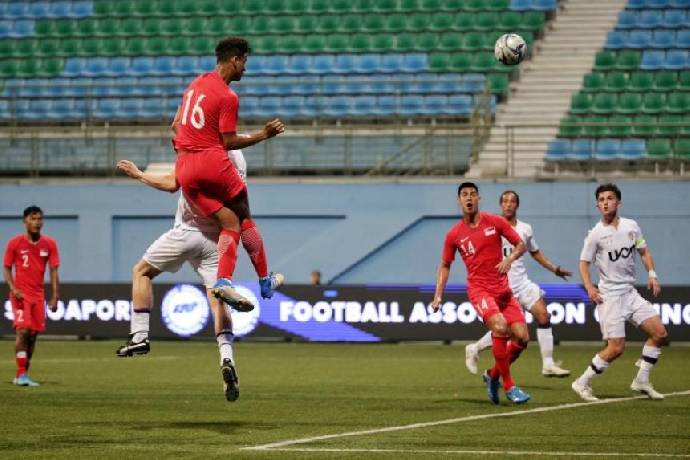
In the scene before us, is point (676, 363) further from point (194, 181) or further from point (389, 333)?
point (194, 181)

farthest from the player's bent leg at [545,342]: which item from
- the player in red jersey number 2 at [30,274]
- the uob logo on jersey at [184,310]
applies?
the uob logo on jersey at [184,310]

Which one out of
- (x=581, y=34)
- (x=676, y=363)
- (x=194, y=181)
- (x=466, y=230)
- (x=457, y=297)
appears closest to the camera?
(x=194, y=181)

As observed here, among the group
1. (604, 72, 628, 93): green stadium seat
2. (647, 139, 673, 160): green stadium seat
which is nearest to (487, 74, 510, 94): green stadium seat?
(604, 72, 628, 93): green stadium seat

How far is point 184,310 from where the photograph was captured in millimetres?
24375

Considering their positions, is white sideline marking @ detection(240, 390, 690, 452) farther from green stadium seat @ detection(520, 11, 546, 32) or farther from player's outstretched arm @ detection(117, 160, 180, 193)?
green stadium seat @ detection(520, 11, 546, 32)

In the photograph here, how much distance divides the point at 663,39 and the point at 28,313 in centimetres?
1810

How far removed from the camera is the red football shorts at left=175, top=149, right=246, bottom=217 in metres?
9.69

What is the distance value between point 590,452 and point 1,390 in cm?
769

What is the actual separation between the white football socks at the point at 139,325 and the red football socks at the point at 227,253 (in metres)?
0.70

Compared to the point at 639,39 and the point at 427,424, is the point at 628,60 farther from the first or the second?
the point at 427,424

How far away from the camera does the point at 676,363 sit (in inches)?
752

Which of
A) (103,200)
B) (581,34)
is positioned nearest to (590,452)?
(103,200)

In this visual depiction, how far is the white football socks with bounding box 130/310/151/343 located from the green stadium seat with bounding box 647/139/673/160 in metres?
17.2

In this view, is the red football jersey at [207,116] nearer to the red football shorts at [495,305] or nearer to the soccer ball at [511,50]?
the red football shorts at [495,305]
